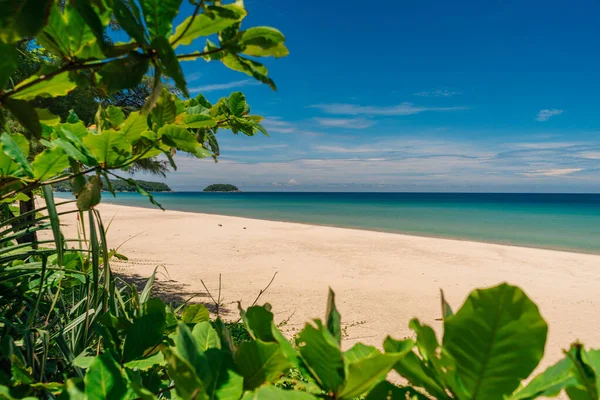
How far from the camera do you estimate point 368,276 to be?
294 inches

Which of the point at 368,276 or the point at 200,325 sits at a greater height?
the point at 200,325

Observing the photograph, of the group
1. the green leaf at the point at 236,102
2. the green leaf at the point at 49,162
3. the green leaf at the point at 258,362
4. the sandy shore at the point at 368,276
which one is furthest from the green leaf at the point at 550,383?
the sandy shore at the point at 368,276

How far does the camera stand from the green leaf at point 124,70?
50cm

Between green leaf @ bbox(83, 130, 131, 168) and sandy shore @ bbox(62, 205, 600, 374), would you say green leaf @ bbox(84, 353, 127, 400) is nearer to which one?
green leaf @ bbox(83, 130, 131, 168)

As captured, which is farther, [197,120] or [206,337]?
[197,120]

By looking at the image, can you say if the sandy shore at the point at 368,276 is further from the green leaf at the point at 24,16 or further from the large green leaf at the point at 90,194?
the green leaf at the point at 24,16

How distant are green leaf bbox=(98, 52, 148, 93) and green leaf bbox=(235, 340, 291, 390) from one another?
0.38 metres

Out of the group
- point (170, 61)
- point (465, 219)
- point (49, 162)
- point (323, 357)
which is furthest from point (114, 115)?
point (465, 219)

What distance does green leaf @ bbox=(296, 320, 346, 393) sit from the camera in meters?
0.37

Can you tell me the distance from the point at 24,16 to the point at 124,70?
12 centimetres

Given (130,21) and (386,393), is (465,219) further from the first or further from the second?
(130,21)

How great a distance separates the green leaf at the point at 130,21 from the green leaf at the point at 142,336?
0.43m

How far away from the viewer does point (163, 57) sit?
43cm

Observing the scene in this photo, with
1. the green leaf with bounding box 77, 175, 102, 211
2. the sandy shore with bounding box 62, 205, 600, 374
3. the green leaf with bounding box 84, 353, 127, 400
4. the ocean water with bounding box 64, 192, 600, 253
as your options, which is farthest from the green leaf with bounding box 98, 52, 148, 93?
the ocean water with bounding box 64, 192, 600, 253
